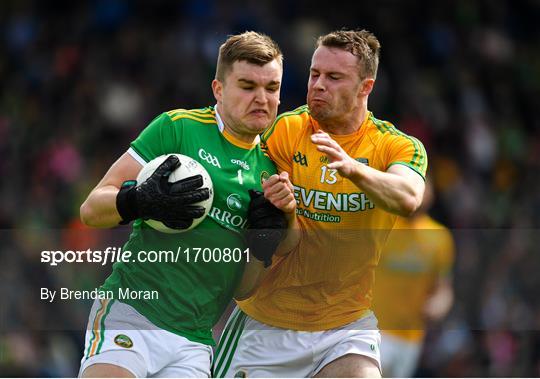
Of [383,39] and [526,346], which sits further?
[383,39]

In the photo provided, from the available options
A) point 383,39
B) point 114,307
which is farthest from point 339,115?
point 383,39

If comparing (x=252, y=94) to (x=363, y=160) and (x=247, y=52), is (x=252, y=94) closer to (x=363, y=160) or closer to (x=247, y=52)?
(x=247, y=52)

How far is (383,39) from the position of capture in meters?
13.1

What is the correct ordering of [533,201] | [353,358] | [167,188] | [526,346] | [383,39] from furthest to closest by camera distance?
[383,39] < [533,201] < [526,346] < [353,358] < [167,188]

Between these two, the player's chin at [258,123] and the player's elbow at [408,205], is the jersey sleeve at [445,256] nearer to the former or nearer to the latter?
the player's elbow at [408,205]

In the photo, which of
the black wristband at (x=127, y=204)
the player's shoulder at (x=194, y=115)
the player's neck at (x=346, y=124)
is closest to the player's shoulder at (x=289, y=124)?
the player's neck at (x=346, y=124)

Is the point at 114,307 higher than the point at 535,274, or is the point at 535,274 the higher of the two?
the point at 114,307

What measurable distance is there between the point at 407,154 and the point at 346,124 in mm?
371

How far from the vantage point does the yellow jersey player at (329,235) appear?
5.40m

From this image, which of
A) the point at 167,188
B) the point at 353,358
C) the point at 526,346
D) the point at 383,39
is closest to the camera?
the point at 167,188

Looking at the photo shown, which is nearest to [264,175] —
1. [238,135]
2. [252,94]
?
[238,135]

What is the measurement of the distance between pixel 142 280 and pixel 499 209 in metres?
7.61

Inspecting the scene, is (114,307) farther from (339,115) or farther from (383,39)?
(383,39)

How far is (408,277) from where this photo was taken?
28.6 ft
